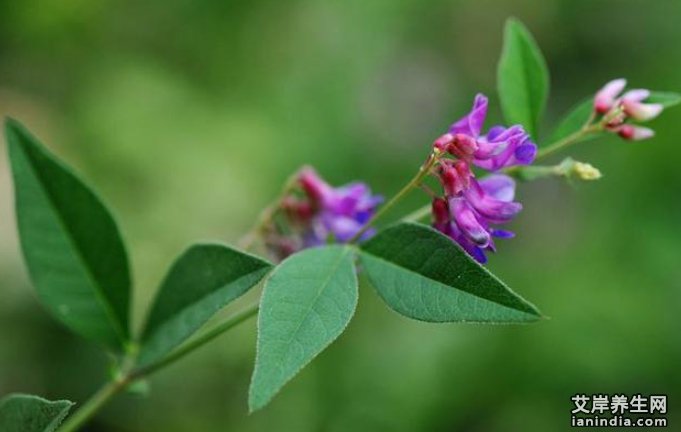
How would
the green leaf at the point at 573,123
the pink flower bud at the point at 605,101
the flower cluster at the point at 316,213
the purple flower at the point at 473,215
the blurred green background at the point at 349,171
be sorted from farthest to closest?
the blurred green background at the point at 349,171 → the flower cluster at the point at 316,213 → the green leaf at the point at 573,123 → the pink flower bud at the point at 605,101 → the purple flower at the point at 473,215

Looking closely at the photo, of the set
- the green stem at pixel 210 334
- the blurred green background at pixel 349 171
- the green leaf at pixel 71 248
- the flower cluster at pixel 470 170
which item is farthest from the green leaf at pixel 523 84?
the blurred green background at pixel 349 171

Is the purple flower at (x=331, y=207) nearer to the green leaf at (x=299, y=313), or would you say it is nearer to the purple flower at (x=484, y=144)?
the green leaf at (x=299, y=313)

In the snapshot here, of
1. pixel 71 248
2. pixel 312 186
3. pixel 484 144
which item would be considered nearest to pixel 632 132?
pixel 484 144

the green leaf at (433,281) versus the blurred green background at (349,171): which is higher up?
the green leaf at (433,281)

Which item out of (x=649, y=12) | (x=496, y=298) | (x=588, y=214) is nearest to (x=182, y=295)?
(x=496, y=298)

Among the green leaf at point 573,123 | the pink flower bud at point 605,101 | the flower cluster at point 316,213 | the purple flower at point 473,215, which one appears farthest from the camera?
the flower cluster at point 316,213

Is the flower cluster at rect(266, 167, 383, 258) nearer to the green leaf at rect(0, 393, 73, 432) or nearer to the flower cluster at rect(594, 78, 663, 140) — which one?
the flower cluster at rect(594, 78, 663, 140)

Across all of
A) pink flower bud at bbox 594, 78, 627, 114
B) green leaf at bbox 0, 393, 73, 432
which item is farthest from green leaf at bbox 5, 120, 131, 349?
pink flower bud at bbox 594, 78, 627, 114
